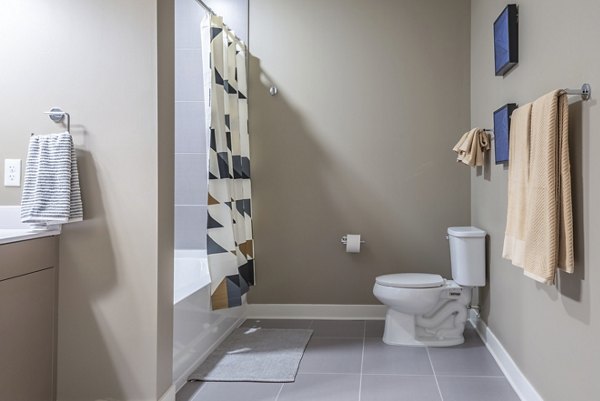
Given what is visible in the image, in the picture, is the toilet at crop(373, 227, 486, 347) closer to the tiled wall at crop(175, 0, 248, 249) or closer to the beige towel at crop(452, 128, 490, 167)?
the beige towel at crop(452, 128, 490, 167)

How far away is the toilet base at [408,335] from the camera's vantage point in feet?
10.5

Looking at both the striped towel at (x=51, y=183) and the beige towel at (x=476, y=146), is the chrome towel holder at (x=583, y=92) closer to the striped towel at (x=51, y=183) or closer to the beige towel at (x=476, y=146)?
the beige towel at (x=476, y=146)

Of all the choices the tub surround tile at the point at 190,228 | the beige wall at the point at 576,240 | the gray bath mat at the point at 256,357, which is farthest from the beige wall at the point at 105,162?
the beige wall at the point at 576,240

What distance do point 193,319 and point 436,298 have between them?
4.91 feet

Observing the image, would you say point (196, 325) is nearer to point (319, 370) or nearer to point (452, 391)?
point (319, 370)

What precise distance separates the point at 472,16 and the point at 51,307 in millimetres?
3335

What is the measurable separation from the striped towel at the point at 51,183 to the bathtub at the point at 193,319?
728mm

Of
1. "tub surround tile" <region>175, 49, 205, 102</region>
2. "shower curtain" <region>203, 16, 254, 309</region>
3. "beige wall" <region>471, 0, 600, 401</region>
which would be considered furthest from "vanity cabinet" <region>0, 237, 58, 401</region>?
"beige wall" <region>471, 0, 600, 401</region>

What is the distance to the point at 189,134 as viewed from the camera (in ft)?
11.6

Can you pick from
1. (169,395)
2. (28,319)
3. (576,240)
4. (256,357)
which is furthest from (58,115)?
(576,240)

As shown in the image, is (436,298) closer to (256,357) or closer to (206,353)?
(256,357)

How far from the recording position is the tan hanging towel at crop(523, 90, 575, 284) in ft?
5.69

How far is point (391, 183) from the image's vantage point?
3.80 metres

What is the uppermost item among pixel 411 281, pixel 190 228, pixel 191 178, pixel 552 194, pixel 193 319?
pixel 191 178
